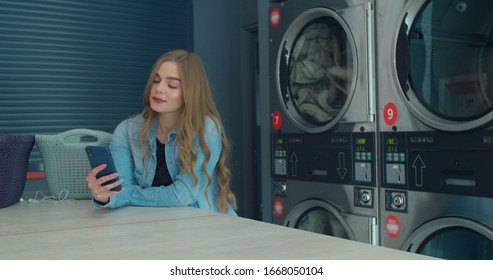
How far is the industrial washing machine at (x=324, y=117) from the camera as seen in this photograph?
2.38 m

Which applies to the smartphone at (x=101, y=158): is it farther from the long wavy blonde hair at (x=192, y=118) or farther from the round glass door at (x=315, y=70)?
the round glass door at (x=315, y=70)

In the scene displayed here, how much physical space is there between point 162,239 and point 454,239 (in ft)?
4.61

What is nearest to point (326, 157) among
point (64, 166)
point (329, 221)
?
point (329, 221)

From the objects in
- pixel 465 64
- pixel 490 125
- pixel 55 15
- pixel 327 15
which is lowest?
pixel 490 125

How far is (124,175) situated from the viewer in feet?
6.37

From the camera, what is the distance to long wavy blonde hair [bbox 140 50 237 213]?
1.92 meters

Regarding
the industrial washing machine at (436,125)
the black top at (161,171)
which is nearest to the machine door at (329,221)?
the industrial washing machine at (436,125)

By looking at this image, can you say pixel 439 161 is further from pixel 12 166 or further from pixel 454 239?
pixel 12 166

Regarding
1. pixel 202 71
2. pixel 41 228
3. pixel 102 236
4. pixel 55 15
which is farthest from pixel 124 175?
pixel 55 15

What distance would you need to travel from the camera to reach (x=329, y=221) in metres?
2.69

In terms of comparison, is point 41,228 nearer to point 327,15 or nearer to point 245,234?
point 245,234

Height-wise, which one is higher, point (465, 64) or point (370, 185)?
point (465, 64)

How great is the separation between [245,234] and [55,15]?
3372 mm
